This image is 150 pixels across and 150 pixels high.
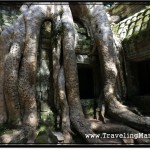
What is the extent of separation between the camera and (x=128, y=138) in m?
3.54

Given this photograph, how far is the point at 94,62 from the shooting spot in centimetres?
519

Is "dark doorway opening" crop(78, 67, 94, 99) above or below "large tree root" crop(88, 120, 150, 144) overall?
above

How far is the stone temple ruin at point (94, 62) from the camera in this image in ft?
14.4

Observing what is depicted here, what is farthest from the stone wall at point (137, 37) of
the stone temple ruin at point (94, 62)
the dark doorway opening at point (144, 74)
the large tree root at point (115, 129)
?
the large tree root at point (115, 129)

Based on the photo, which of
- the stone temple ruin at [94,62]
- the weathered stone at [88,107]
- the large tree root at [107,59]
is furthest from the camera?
the weathered stone at [88,107]

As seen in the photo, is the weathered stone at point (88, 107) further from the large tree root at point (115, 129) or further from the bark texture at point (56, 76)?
the large tree root at point (115, 129)

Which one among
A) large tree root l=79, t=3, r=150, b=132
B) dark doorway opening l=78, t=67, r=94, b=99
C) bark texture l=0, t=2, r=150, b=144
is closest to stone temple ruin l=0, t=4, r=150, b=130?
dark doorway opening l=78, t=67, r=94, b=99

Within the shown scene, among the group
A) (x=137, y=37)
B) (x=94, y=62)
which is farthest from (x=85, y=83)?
(x=137, y=37)

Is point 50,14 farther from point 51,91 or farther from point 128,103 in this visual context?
point 128,103

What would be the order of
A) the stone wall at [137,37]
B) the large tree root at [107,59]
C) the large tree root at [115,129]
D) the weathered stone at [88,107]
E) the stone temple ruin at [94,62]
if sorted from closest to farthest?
the large tree root at [115,129] < the large tree root at [107,59] < the stone temple ruin at [94,62] < the weathered stone at [88,107] < the stone wall at [137,37]

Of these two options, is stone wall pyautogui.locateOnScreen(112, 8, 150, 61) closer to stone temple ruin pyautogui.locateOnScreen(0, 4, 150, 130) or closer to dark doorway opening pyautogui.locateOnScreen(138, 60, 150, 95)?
stone temple ruin pyautogui.locateOnScreen(0, 4, 150, 130)

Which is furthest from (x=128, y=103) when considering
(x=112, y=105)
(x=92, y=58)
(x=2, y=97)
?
(x=2, y=97)

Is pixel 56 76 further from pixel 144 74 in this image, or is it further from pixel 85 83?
pixel 144 74

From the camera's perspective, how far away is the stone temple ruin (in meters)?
4.39
